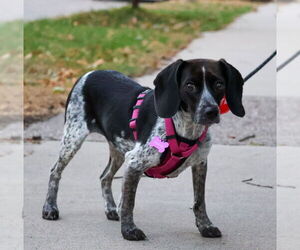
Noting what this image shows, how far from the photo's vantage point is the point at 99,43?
47.9 feet

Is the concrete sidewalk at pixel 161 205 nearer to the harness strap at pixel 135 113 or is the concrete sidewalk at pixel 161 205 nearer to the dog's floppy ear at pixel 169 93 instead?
the harness strap at pixel 135 113

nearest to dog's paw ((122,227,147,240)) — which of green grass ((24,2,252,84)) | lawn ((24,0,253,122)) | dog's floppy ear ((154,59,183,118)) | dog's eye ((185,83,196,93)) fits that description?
dog's floppy ear ((154,59,183,118))

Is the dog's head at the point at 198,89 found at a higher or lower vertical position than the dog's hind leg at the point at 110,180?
higher

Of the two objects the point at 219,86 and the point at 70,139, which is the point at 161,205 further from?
the point at 219,86

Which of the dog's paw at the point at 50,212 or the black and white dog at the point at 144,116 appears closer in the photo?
the black and white dog at the point at 144,116

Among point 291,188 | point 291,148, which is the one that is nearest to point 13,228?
point 291,188

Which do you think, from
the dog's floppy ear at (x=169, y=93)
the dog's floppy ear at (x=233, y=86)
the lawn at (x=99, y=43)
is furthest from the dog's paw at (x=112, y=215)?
the lawn at (x=99, y=43)

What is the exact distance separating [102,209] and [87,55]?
24.5 feet

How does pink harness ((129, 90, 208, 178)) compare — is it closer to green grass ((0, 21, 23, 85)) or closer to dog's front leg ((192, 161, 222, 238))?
dog's front leg ((192, 161, 222, 238))

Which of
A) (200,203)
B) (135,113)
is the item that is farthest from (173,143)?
(200,203)

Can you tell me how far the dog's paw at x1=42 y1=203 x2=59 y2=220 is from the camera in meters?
5.84

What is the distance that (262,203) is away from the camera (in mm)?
6340

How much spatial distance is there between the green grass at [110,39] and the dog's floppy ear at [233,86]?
20.7 ft

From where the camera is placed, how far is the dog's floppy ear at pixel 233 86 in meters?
5.04
